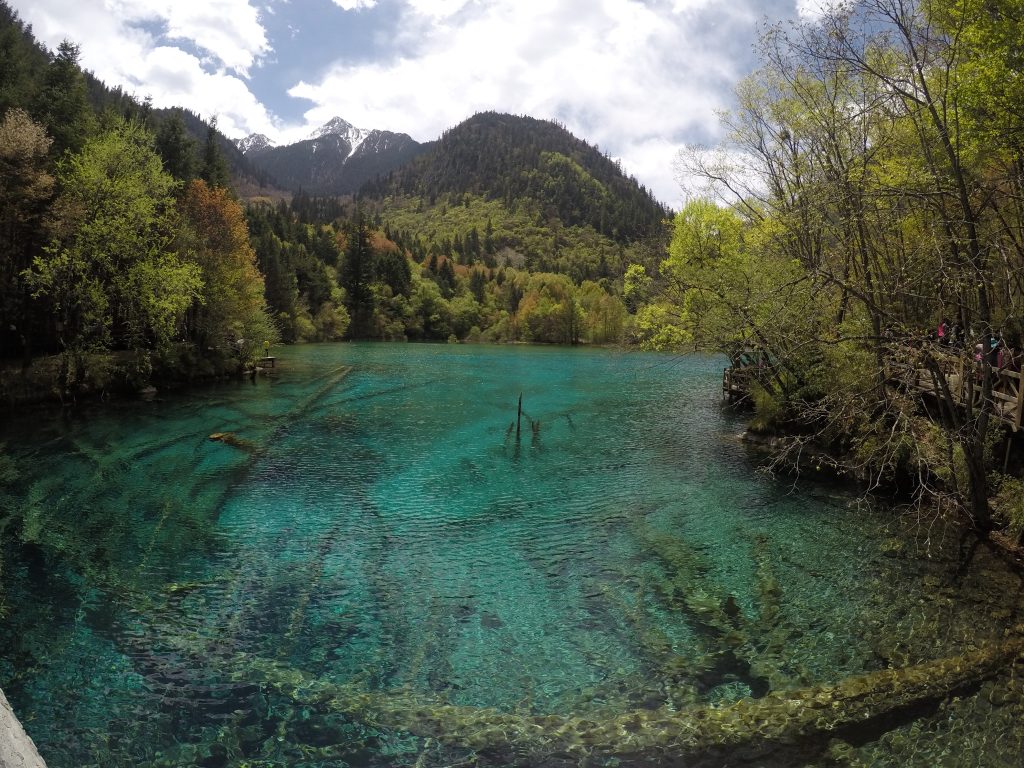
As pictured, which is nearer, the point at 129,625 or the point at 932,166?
the point at 129,625

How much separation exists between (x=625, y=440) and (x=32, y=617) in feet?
68.4

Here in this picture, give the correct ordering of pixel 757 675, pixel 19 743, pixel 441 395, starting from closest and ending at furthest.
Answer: pixel 19 743
pixel 757 675
pixel 441 395

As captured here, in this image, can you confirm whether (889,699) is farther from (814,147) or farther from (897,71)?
(814,147)

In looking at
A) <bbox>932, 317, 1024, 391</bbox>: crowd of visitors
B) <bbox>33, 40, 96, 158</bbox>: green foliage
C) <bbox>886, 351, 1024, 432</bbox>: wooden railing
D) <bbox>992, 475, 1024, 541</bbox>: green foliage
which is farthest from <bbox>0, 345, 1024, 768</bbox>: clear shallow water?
<bbox>33, 40, 96, 158</bbox>: green foliage

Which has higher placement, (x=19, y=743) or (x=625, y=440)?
(x=19, y=743)

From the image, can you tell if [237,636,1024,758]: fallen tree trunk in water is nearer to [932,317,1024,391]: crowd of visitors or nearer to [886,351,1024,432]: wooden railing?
[886,351,1024,432]: wooden railing

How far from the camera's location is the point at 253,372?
4375cm

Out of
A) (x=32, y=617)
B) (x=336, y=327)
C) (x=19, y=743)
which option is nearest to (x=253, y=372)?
(x=32, y=617)

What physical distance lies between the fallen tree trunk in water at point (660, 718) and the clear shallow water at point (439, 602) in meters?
0.08

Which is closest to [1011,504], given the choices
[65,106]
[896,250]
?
[896,250]

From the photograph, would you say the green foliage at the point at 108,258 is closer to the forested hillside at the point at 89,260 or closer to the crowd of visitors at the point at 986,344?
the forested hillside at the point at 89,260

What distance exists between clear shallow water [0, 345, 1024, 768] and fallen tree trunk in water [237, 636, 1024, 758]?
0.08m

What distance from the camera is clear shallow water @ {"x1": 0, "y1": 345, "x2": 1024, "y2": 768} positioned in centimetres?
769

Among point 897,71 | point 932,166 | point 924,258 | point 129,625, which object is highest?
point 897,71
